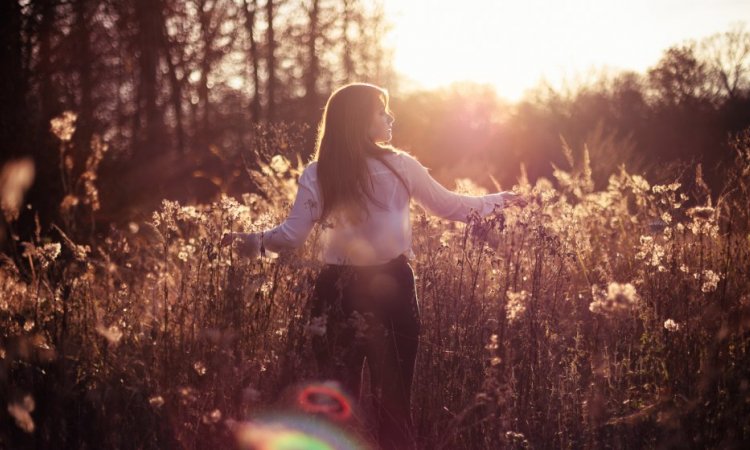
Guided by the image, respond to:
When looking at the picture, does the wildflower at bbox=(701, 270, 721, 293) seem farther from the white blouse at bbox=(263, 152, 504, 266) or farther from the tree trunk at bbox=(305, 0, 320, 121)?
the tree trunk at bbox=(305, 0, 320, 121)

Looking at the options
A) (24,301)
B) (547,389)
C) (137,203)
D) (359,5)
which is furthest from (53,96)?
(359,5)

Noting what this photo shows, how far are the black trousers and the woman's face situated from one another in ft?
1.92

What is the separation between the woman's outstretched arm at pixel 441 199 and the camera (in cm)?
317

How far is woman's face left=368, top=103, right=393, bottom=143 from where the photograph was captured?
3148mm

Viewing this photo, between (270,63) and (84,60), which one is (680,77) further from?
(84,60)

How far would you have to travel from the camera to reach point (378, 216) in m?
3.08

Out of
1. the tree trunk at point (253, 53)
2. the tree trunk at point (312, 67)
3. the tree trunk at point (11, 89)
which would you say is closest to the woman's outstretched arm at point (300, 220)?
the tree trunk at point (11, 89)

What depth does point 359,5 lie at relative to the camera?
20.2 metres

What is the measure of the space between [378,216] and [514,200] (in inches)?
29.9

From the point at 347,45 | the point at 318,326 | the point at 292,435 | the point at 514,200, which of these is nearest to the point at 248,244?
the point at 318,326

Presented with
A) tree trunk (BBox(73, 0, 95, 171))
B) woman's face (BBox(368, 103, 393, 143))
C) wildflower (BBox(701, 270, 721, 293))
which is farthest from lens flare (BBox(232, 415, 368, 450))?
tree trunk (BBox(73, 0, 95, 171))

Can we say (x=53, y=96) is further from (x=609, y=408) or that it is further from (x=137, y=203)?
(x=609, y=408)

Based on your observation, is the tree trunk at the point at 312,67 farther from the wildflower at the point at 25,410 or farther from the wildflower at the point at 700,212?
the wildflower at the point at 25,410

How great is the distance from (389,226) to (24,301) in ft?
7.53
